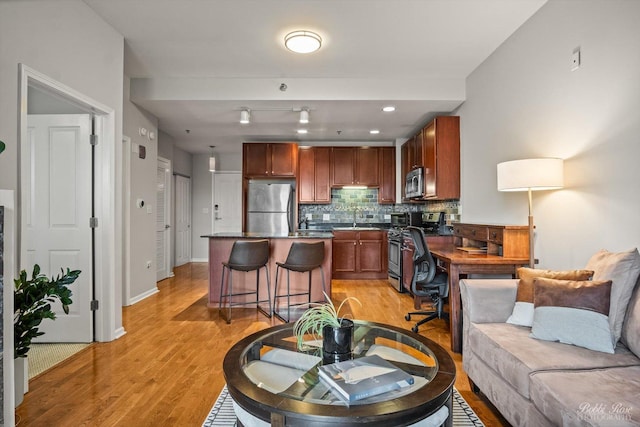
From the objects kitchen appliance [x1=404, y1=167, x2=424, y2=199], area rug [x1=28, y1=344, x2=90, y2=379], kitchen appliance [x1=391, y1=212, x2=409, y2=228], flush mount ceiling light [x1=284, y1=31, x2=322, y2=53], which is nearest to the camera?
area rug [x1=28, y1=344, x2=90, y2=379]

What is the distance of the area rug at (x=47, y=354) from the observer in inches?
98.7

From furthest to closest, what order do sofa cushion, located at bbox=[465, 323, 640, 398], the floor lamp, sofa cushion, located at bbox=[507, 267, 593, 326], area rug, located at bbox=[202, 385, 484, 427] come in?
the floor lamp, sofa cushion, located at bbox=[507, 267, 593, 326], area rug, located at bbox=[202, 385, 484, 427], sofa cushion, located at bbox=[465, 323, 640, 398]

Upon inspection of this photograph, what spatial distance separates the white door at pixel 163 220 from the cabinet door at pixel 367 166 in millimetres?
3401

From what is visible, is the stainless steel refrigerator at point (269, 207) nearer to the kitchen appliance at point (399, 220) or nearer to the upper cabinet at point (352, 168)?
the upper cabinet at point (352, 168)

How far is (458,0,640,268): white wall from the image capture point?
199 centimetres

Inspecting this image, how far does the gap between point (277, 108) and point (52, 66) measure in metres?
2.44

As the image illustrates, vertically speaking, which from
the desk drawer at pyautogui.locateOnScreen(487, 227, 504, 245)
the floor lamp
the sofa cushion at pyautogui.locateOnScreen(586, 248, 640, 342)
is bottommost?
the sofa cushion at pyautogui.locateOnScreen(586, 248, 640, 342)

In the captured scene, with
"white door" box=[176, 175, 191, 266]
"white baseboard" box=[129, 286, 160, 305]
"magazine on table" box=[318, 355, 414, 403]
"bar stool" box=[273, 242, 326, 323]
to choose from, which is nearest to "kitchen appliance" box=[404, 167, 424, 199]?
"bar stool" box=[273, 242, 326, 323]

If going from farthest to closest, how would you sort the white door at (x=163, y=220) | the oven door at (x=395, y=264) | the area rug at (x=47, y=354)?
the white door at (x=163, y=220)
the oven door at (x=395, y=264)
the area rug at (x=47, y=354)

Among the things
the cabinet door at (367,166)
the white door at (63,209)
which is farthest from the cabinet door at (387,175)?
the white door at (63,209)

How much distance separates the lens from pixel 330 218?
21.6ft

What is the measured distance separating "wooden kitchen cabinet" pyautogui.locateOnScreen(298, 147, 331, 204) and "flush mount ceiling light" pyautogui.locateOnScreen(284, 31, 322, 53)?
3.03 metres

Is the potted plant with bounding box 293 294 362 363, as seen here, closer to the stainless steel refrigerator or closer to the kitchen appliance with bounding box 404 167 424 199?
the kitchen appliance with bounding box 404 167 424 199

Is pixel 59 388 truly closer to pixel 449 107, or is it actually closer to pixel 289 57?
pixel 289 57
